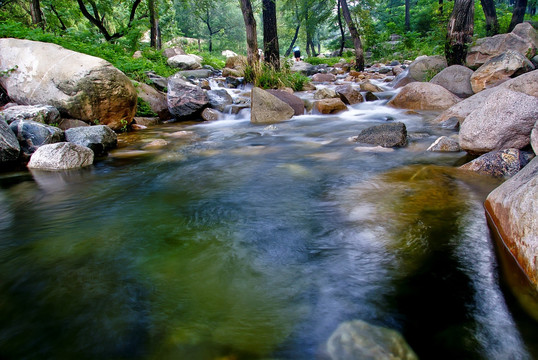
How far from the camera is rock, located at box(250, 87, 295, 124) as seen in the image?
8586 mm

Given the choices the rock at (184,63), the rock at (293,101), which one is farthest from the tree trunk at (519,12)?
the rock at (184,63)

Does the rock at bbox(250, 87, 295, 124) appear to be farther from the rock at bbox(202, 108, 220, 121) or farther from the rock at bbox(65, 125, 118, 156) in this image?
the rock at bbox(65, 125, 118, 156)

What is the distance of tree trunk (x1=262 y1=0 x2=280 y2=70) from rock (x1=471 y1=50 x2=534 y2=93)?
248 inches

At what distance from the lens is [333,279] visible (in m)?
2.11

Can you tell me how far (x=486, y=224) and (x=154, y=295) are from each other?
2467 millimetres

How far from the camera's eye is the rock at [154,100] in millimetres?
9206

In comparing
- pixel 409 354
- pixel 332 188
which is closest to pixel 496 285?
pixel 409 354

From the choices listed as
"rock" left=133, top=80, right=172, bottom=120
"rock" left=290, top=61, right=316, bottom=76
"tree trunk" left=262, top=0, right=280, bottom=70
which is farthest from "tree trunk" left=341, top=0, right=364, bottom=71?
"rock" left=133, top=80, right=172, bottom=120

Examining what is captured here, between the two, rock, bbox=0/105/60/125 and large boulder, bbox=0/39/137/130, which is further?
large boulder, bbox=0/39/137/130

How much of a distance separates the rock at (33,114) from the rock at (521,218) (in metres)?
6.87

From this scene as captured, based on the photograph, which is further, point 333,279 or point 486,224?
point 486,224

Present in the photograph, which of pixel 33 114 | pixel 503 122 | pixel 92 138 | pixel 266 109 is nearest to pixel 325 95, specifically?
pixel 266 109

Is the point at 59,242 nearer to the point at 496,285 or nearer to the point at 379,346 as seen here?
the point at 379,346

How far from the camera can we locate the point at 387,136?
214 inches
